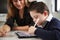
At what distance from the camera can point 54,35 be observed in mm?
891

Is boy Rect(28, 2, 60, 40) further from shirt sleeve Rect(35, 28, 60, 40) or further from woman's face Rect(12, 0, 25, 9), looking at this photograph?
woman's face Rect(12, 0, 25, 9)

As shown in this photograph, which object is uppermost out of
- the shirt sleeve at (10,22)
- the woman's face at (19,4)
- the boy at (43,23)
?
the woman's face at (19,4)

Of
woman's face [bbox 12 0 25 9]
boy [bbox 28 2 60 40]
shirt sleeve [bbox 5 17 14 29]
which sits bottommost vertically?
shirt sleeve [bbox 5 17 14 29]

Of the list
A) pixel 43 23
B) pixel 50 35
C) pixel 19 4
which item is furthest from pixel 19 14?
pixel 50 35

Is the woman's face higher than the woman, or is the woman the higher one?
the woman's face

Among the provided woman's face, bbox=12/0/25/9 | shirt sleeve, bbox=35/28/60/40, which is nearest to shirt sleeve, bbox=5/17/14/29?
woman's face, bbox=12/0/25/9

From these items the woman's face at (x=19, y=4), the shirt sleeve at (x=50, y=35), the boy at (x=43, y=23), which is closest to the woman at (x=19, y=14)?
the woman's face at (x=19, y=4)

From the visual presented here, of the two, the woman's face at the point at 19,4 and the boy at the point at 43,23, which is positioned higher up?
the woman's face at the point at 19,4

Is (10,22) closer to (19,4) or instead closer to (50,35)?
(19,4)

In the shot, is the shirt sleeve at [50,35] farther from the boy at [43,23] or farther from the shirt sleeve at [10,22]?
the shirt sleeve at [10,22]

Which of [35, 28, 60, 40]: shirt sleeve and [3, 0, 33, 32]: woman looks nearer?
[35, 28, 60, 40]: shirt sleeve

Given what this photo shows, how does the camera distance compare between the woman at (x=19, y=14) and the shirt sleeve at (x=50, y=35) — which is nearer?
the shirt sleeve at (x=50, y=35)

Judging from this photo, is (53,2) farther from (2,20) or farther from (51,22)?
(51,22)

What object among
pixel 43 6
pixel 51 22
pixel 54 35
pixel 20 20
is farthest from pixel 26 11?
pixel 54 35
